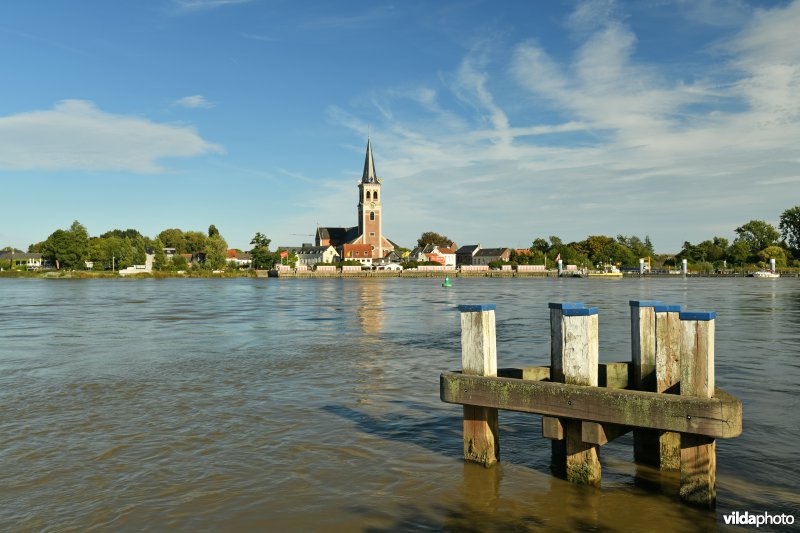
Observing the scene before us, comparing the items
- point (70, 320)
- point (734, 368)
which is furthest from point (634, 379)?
point (70, 320)

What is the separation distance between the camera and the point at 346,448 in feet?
33.2

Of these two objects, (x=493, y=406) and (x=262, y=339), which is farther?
(x=262, y=339)

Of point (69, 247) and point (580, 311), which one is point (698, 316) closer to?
point (580, 311)

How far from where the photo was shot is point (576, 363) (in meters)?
7.75

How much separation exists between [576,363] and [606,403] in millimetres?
635

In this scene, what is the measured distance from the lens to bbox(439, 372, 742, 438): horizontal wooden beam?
6.78 meters

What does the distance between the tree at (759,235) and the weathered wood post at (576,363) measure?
18934 cm

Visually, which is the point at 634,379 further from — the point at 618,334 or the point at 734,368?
the point at 618,334

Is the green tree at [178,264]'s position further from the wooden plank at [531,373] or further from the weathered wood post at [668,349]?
the weathered wood post at [668,349]

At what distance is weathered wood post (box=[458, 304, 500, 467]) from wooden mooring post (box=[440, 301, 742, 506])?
0.01 m

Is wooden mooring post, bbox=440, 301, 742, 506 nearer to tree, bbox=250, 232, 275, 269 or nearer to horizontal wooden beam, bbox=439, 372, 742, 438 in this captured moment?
horizontal wooden beam, bbox=439, 372, 742, 438

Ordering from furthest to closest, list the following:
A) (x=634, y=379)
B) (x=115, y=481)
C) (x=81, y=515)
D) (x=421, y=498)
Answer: (x=634, y=379), (x=115, y=481), (x=421, y=498), (x=81, y=515)

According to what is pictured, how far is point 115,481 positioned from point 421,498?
444cm

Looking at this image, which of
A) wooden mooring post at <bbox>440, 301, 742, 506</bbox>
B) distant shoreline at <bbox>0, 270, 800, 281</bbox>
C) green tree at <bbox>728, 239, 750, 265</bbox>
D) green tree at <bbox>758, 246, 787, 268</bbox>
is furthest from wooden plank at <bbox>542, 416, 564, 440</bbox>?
green tree at <bbox>728, 239, 750, 265</bbox>
